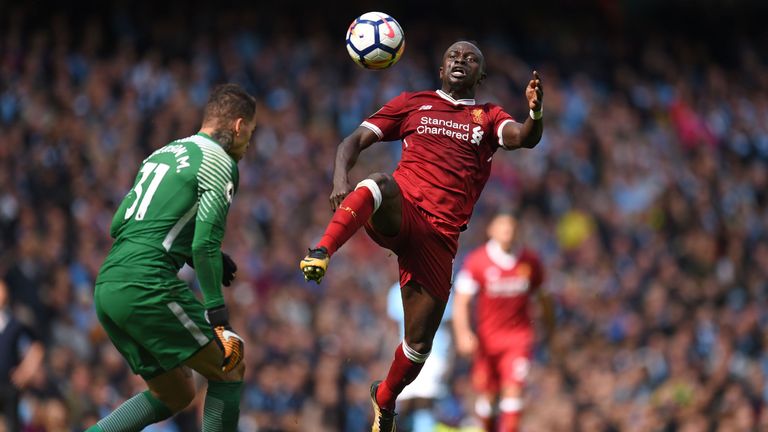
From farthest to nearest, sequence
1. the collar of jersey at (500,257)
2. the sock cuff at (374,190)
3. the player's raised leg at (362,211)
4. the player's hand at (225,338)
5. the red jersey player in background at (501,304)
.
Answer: the collar of jersey at (500,257), the red jersey player in background at (501,304), the sock cuff at (374,190), the player's raised leg at (362,211), the player's hand at (225,338)

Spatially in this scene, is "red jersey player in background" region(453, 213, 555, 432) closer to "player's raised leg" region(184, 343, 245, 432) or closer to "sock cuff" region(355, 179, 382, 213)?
"sock cuff" region(355, 179, 382, 213)

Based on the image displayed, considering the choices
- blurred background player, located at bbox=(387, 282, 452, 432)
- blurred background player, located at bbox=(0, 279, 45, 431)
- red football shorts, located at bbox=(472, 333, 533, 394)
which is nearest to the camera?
blurred background player, located at bbox=(0, 279, 45, 431)

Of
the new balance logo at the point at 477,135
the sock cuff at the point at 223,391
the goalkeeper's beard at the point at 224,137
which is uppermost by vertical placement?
the new balance logo at the point at 477,135

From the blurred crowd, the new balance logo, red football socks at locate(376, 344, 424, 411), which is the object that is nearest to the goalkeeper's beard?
the new balance logo

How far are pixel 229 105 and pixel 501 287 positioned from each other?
5.04m

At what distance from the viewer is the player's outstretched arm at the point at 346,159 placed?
7711 mm

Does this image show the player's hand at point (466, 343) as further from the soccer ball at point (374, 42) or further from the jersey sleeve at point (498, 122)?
the soccer ball at point (374, 42)

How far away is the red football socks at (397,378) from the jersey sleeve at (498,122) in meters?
1.55

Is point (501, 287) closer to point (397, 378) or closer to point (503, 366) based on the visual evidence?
point (503, 366)

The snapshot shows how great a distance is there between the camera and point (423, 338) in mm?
8180

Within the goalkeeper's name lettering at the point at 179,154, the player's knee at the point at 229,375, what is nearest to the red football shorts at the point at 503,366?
the player's knee at the point at 229,375

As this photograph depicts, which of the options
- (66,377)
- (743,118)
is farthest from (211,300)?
(743,118)

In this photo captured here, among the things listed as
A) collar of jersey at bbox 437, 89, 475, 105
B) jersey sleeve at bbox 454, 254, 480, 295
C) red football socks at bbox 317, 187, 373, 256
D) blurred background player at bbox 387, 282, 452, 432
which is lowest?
blurred background player at bbox 387, 282, 452, 432

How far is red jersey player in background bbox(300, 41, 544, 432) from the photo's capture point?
783cm
